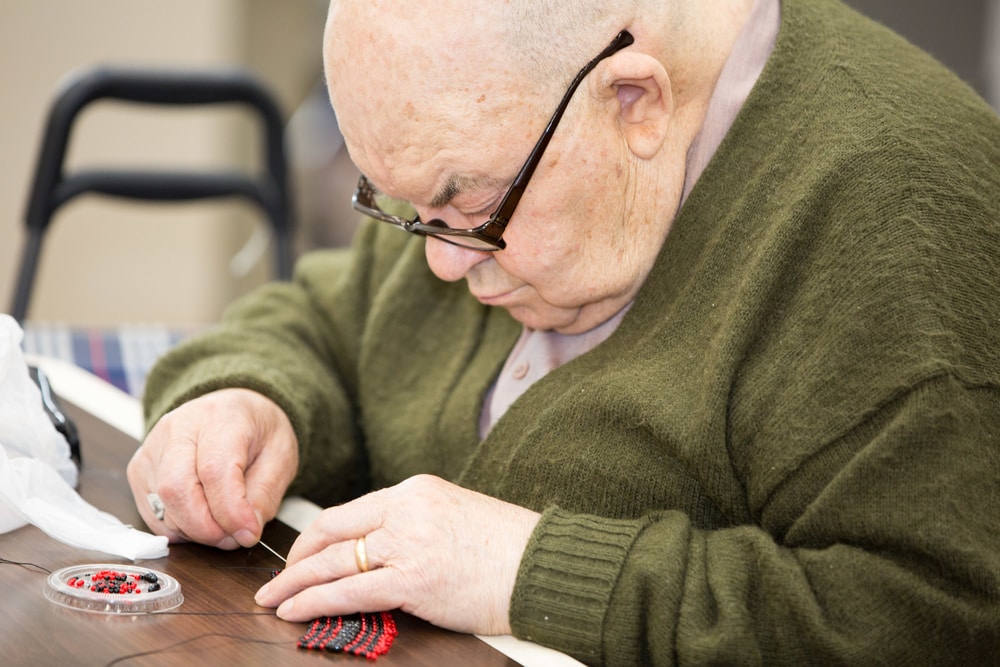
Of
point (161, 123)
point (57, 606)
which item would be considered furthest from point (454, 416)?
point (161, 123)

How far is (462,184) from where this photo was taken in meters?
1.18

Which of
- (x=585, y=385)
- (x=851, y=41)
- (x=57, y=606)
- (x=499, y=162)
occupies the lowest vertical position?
(x=57, y=606)

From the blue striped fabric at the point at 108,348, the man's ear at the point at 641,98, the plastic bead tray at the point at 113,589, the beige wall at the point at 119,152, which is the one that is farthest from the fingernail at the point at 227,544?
the beige wall at the point at 119,152

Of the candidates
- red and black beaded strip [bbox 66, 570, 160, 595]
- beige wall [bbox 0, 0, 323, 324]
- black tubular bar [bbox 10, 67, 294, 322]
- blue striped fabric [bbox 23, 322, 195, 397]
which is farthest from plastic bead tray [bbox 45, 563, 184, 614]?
beige wall [bbox 0, 0, 323, 324]

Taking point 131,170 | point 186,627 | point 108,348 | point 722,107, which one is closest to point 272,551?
point 186,627

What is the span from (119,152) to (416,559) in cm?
349

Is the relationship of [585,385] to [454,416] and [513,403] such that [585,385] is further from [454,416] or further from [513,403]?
[454,416]

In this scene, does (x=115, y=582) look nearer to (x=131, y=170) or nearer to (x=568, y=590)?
(x=568, y=590)

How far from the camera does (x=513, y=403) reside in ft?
4.25

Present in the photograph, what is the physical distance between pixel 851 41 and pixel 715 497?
491 mm

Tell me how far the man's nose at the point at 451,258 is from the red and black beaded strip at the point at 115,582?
44cm

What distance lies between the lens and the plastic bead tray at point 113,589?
977mm

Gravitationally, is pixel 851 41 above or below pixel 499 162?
above

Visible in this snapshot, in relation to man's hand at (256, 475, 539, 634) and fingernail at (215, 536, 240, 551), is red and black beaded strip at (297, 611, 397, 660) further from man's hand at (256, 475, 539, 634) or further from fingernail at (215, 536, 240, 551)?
fingernail at (215, 536, 240, 551)
